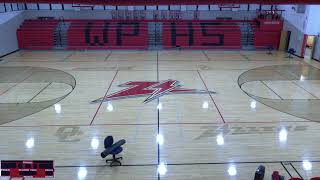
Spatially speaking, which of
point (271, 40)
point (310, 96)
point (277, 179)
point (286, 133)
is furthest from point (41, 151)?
point (271, 40)

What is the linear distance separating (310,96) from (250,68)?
5639 mm

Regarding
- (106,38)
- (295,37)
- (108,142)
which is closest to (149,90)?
(108,142)

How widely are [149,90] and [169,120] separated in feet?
12.3

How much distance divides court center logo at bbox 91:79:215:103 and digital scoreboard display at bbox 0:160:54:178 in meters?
6.95

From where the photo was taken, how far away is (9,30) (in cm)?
2375

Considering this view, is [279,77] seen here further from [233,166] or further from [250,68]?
[233,166]

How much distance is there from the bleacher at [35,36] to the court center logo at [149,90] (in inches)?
547

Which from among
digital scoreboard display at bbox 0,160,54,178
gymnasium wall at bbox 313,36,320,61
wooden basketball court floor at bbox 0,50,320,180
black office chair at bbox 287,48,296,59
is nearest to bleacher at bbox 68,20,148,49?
wooden basketball court floor at bbox 0,50,320,180

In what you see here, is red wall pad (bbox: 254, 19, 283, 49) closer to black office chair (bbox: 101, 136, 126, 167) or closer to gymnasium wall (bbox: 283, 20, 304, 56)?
gymnasium wall (bbox: 283, 20, 304, 56)

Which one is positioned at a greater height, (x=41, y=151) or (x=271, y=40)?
(x=271, y=40)

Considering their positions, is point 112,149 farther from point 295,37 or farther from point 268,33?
point 268,33

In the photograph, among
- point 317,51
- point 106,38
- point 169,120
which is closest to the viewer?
point 169,120

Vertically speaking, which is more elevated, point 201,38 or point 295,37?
point 295,37

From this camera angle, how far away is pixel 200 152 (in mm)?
8617
